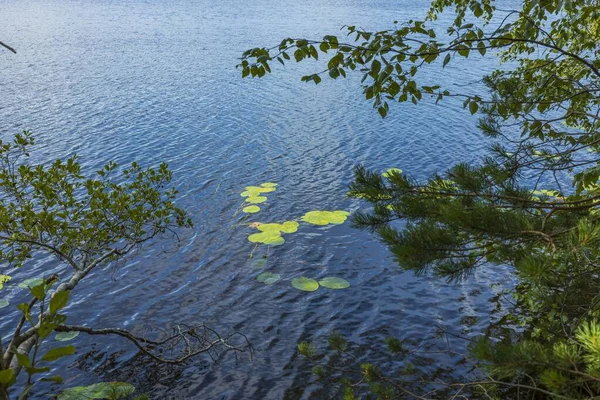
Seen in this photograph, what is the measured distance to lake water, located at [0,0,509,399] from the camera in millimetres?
8812

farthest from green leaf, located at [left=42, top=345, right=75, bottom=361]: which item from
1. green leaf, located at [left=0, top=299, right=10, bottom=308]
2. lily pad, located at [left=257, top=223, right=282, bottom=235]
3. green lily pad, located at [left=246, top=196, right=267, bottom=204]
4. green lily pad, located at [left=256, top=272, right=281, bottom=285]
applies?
green lily pad, located at [left=246, top=196, right=267, bottom=204]

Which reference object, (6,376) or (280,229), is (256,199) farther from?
(6,376)

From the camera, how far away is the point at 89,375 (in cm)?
781

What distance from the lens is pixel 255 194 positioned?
14820 mm

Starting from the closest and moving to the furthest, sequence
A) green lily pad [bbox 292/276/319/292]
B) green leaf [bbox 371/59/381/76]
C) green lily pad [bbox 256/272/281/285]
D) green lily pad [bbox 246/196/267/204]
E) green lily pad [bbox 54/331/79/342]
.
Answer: green leaf [bbox 371/59/381/76]
green lily pad [bbox 54/331/79/342]
green lily pad [bbox 292/276/319/292]
green lily pad [bbox 256/272/281/285]
green lily pad [bbox 246/196/267/204]

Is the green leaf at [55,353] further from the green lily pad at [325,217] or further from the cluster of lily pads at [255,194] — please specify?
the cluster of lily pads at [255,194]

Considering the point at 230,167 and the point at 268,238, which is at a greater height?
the point at 230,167

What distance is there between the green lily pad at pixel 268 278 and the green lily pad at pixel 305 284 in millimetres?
393

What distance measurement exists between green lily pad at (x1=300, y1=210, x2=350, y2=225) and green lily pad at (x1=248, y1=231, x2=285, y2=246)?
1180 mm

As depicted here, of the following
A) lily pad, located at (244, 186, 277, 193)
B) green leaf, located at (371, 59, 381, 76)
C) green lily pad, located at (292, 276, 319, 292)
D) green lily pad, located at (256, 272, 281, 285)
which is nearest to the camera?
green leaf, located at (371, 59, 381, 76)

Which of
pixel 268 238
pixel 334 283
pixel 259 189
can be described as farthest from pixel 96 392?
pixel 259 189

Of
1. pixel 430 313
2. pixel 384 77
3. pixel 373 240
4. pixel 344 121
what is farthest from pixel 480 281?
pixel 344 121

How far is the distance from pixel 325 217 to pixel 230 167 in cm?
492

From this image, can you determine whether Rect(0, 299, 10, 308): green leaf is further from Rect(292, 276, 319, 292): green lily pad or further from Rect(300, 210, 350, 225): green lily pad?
Rect(300, 210, 350, 225): green lily pad
